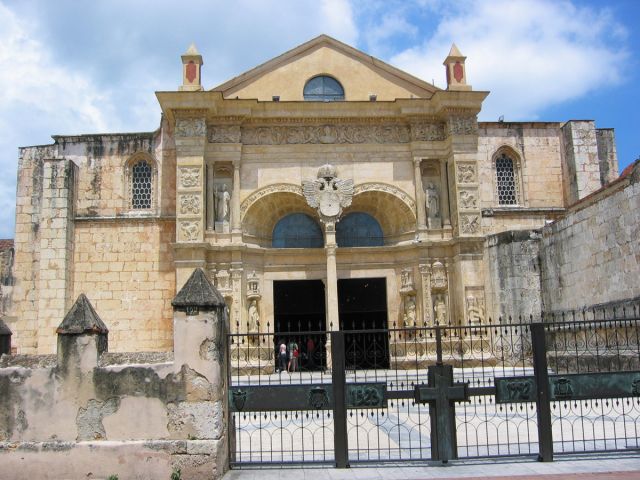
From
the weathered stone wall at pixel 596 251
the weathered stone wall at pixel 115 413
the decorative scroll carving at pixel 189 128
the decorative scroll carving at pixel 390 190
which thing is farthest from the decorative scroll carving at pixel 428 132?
the weathered stone wall at pixel 115 413

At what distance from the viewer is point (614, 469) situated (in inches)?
324

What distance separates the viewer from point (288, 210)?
24891mm

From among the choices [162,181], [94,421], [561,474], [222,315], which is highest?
[162,181]

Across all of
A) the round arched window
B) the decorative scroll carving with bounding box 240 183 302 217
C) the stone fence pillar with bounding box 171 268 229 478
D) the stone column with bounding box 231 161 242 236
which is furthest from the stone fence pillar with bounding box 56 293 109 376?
the round arched window

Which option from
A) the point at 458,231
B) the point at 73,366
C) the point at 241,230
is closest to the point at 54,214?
the point at 241,230

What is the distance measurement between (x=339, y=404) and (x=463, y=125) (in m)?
16.7

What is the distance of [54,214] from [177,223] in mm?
4803

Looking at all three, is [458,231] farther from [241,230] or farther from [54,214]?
[54,214]

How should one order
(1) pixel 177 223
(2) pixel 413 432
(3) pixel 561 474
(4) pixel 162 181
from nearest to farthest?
(3) pixel 561 474 < (2) pixel 413 432 < (1) pixel 177 223 < (4) pixel 162 181

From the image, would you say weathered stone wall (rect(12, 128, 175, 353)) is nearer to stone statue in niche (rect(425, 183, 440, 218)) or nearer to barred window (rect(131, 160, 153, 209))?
barred window (rect(131, 160, 153, 209))

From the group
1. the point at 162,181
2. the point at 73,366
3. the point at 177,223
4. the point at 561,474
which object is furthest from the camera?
the point at 162,181

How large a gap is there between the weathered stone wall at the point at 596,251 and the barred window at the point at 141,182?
14.4 metres

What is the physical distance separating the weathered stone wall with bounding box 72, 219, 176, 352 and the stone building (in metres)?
0.05

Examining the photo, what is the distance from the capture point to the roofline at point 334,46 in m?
24.4
